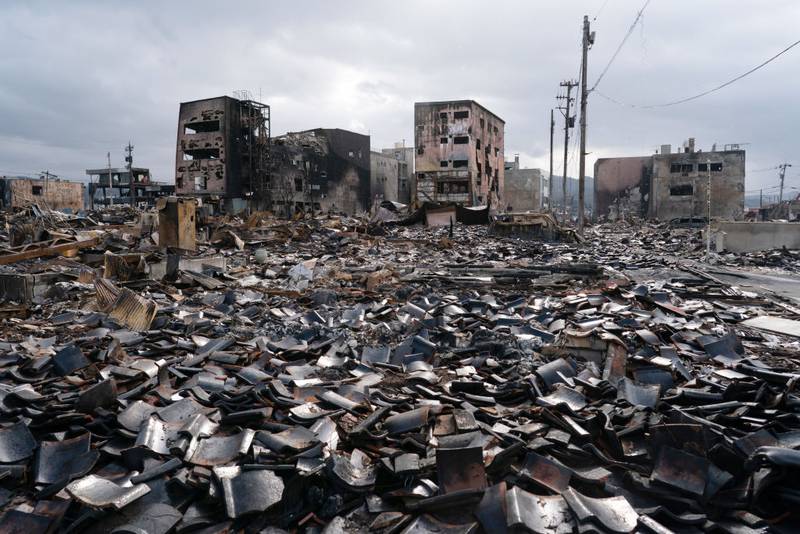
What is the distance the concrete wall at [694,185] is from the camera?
46.7 meters

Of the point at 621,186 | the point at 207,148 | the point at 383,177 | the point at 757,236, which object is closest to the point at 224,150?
the point at 207,148

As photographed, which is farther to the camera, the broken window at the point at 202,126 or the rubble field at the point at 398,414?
the broken window at the point at 202,126

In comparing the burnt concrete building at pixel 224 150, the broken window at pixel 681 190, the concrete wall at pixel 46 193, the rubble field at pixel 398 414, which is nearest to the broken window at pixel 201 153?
the burnt concrete building at pixel 224 150

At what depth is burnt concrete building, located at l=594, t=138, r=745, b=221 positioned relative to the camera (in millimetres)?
46750

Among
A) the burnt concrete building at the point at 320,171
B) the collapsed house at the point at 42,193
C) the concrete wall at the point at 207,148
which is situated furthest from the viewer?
the collapsed house at the point at 42,193

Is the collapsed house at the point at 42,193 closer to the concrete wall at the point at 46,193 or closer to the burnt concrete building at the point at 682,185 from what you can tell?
the concrete wall at the point at 46,193

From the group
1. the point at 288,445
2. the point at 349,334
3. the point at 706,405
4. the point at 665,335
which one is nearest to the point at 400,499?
the point at 288,445

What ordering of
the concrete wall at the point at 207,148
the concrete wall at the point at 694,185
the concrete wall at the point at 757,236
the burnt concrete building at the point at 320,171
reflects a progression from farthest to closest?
the concrete wall at the point at 694,185
the burnt concrete building at the point at 320,171
the concrete wall at the point at 207,148
the concrete wall at the point at 757,236

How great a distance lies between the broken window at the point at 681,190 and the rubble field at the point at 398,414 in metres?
45.1

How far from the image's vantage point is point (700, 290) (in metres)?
9.30

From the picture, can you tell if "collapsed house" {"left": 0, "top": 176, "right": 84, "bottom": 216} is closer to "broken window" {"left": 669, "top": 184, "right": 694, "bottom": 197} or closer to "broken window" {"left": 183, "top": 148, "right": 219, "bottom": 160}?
"broken window" {"left": 183, "top": 148, "right": 219, "bottom": 160}

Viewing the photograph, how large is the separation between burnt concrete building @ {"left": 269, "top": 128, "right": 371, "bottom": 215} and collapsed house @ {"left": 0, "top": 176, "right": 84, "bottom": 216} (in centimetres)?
2018

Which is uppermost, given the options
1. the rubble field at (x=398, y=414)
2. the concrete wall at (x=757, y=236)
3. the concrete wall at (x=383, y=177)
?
the concrete wall at (x=383, y=177)

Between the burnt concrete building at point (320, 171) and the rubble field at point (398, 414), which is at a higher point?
the burnt concrete building at point (320, 171)
